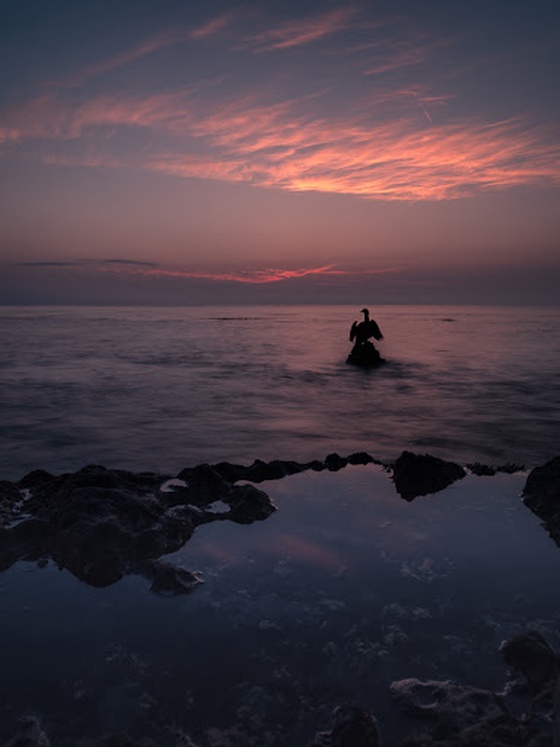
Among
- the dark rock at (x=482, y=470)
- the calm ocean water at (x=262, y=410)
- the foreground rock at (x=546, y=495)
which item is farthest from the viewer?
the calm ocean water at (x=262, y=410)

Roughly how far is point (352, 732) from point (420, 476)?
16.6 ft

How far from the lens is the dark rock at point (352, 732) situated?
3.25m

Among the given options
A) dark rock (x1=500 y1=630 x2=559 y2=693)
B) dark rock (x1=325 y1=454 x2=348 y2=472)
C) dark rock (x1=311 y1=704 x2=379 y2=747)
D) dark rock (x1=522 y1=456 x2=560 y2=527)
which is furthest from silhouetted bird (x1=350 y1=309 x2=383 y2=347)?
dark rock (x1=311 y1=704 x2=379 y2=747)

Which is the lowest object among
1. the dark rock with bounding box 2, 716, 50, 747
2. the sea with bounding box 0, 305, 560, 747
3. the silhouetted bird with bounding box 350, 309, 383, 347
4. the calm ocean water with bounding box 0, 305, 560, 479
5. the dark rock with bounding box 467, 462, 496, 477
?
the calm ocean water with bounding box 0, 305, 560, 479

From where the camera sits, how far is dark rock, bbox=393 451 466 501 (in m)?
7.78

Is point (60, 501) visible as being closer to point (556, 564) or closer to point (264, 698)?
point (264, 698)

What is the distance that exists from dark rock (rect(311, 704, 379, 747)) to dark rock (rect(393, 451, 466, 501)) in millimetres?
4383

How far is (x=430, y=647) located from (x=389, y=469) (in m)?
5.04

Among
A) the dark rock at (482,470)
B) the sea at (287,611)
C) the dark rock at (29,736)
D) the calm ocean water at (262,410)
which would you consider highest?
the dark rock at (482,470)

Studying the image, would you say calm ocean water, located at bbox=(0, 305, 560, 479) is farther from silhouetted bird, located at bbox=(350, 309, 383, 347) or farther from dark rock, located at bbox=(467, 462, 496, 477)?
silhouetted bird, located at bbox=(350, 309, 383, 347)

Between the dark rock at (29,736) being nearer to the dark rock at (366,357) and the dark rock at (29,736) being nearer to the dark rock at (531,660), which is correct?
the dark rock at (531,660)

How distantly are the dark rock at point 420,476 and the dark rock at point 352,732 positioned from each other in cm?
438

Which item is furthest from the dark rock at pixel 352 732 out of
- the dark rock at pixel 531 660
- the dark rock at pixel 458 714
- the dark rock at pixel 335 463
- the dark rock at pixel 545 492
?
the dark rock at pixel 335 463

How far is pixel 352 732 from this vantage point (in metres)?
3.27
